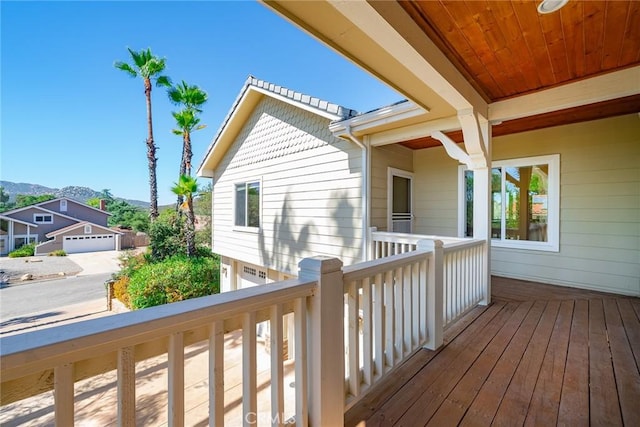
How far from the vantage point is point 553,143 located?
15.5 ft

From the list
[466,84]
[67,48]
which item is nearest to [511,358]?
[466,84]

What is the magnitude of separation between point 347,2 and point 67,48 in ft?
57.0

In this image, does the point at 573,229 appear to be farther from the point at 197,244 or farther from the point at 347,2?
the point at 197,244

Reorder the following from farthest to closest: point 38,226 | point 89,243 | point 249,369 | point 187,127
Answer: point 89,243 → point 38,226 → point 187,127 → point 249,369

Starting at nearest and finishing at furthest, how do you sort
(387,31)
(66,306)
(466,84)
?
(387,31) < (466,84) < (66,306)

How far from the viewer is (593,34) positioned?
2.30 m

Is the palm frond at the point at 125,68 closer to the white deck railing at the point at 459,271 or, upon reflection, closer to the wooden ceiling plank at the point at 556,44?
the white deck railing at the point at 459,271

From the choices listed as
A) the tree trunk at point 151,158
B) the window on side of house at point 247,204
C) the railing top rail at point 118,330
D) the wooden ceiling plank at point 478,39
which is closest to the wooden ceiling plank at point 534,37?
the wooden ceiling plank at point 478,39

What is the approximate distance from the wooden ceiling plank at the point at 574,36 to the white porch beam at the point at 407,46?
0.85 m

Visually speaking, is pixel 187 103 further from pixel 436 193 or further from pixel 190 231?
pixel 436 193

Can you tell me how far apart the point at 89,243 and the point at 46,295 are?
15.5 m

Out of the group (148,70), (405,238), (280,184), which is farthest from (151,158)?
(405,238)

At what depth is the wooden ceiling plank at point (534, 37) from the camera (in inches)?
80.1

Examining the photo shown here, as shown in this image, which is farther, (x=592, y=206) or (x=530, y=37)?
(x=592, y=206)
